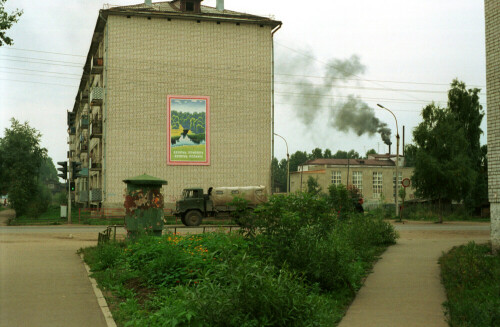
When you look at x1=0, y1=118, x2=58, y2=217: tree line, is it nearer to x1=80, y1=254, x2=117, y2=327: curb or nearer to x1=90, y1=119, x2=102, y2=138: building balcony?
x1=90, y1=119, x2=102, y2=138: building balcony

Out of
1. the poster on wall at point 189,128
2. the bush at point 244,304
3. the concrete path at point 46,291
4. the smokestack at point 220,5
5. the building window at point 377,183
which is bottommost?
the concrete path at point 46,291

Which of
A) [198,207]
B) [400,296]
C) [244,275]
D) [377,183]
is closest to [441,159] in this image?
[198,207]

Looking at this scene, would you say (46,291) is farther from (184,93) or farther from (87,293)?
(184,93)

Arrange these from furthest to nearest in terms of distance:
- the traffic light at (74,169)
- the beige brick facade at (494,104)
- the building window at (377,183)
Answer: the building window at (377,183)
the traffic light at (74,169)
the beige brick facade at (494,104)

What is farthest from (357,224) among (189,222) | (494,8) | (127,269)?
(189,222)

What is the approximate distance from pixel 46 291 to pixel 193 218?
2161 cm

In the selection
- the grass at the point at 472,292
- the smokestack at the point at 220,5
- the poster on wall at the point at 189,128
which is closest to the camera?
the grass at the point at 472,292

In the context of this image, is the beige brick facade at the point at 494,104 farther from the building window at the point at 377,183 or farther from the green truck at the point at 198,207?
the building window at the point at 377,183

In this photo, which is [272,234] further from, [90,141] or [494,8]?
[90,141]

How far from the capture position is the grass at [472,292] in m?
6.53

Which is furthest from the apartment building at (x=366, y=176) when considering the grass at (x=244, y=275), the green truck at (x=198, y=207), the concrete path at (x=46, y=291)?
the grass at (x=244, y=275)

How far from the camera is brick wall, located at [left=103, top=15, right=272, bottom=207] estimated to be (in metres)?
40.4

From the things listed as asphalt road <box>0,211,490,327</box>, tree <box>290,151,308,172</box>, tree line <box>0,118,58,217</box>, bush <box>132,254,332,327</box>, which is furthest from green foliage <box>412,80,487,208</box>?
tree <box>290,151,308,172</box>

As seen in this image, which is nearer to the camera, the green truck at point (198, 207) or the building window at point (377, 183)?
the green truck at point (198, 207)
